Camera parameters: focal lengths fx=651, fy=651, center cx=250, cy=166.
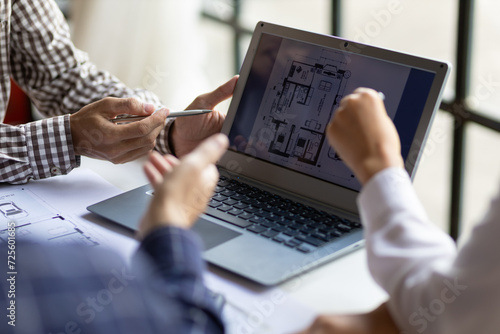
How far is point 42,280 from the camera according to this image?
65cm

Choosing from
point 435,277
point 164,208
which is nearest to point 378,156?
point 435,277

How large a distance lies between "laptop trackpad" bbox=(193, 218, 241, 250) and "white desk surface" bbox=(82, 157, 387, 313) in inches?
2.7

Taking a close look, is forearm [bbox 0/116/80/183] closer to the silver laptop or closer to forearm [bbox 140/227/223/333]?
the silver laptop

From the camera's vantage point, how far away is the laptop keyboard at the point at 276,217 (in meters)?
0.93

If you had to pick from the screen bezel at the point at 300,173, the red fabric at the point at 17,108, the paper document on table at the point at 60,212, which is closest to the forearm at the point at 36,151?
the paper document on table at the point at 60,212

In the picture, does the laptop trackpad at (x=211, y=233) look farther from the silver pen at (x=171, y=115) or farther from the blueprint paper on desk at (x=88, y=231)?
the silver pen at (x=171, y=115)

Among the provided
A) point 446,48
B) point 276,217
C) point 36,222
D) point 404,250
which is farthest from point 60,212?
point 446,48

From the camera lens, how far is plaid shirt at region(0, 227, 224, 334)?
614 mm

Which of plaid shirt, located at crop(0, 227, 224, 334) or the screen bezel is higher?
the screen bezel

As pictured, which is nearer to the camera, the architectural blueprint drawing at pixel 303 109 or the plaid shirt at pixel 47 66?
the architectural blueprint drawing at pixel 303 109

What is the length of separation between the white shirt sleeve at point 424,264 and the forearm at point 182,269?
22 cm

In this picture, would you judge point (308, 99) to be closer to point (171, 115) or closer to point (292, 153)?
point (292, 153)

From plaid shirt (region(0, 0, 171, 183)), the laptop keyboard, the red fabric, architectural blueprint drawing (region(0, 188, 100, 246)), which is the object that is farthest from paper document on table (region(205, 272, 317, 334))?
the red fabric

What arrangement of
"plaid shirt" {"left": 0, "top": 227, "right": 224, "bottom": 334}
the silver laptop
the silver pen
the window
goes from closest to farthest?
1. "plaid shirt" {"left": 0, "top": 227, "right": 224, "bottom": 334}
2. the silver laptop
3. the silver pen
4. the window
